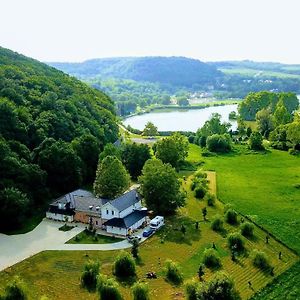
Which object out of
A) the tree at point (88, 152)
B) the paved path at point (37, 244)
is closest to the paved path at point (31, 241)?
the paved path at point (37, 244)

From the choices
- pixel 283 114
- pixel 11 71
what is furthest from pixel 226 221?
pixel 283 114

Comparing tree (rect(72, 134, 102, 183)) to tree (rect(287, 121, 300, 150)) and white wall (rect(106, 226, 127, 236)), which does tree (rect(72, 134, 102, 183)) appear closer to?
white wall (rect(106, 226, 127, 236))

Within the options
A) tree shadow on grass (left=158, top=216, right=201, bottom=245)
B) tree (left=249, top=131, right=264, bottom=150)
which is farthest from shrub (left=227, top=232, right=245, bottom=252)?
tree (left=249, top=131, right=264, bottom=150)

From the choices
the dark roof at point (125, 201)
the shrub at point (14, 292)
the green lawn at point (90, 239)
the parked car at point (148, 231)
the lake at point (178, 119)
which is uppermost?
the dark roof at point (125, 201)

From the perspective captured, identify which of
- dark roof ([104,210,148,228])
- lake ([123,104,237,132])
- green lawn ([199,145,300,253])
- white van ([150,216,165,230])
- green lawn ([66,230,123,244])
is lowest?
lake ([123,104,237,132])

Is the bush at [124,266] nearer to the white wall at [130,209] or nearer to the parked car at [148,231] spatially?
the parked car at [148,231]

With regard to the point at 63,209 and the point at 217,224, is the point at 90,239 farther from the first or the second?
the point at 217,224
